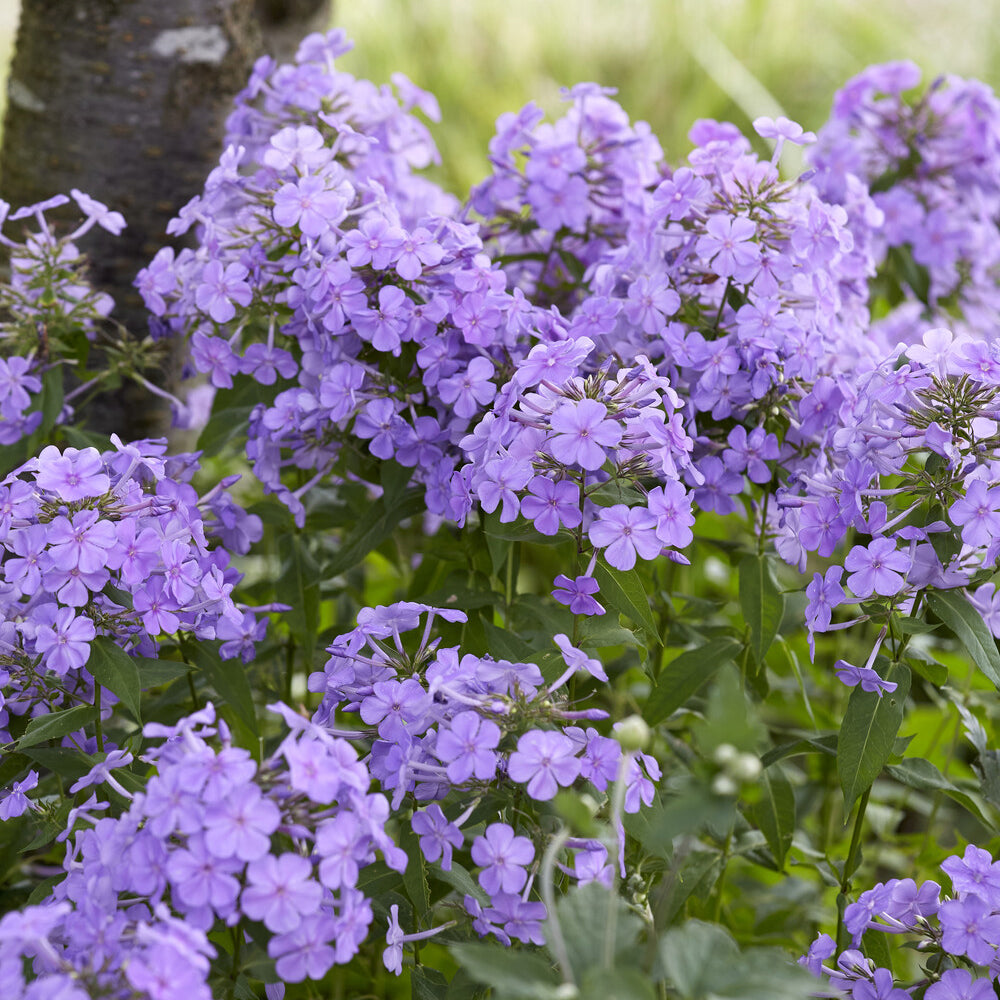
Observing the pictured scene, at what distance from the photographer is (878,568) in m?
1.32

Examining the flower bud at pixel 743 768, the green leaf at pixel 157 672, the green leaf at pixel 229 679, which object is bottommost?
the green leaf at pixel 229 679

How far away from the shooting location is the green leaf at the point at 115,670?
4.38 ft

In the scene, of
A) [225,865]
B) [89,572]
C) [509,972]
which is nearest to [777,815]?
[509,972]

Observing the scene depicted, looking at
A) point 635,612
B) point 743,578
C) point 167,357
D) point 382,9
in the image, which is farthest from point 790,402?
point 382,9

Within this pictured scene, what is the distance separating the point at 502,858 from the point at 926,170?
6.18 feet

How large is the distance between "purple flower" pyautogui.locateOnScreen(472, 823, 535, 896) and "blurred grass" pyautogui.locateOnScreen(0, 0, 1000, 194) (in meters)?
4.74

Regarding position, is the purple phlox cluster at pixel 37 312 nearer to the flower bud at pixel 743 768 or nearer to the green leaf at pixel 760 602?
the green leaf at pixel 760 602

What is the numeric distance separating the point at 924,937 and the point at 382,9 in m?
6.24

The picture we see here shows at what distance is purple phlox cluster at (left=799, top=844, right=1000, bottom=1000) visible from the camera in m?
1.25

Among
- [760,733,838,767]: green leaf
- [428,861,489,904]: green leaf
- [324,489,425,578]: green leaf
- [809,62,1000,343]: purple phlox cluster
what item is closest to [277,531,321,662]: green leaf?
[324,489,425,578]: green leaf

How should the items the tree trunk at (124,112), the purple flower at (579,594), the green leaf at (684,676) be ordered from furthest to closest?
1. the tree trunk at (124,112)
2. the green leaf at (684,676)
3. the purple flower at (579,594)

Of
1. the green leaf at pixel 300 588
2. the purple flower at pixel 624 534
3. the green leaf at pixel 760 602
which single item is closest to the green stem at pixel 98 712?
the green leaf at pixel 300 588

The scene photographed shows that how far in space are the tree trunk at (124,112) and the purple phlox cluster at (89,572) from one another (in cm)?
82

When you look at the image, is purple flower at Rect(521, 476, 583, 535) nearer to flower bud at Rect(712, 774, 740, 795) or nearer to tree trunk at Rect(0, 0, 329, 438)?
flower bud at Rect(712, 774, 740, 795)
